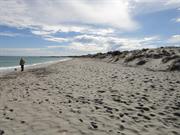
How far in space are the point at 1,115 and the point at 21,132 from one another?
1838 mm

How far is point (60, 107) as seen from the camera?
7.60 meters

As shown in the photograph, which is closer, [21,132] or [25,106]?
[21,132]

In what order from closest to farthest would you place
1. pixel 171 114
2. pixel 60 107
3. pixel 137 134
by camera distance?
pixel 137 134
pixel 171 114
pixel 60 107

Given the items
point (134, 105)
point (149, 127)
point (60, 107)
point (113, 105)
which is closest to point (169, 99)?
point (134, 105)

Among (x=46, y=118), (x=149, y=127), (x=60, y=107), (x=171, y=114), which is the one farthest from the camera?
(x=60, y=107)

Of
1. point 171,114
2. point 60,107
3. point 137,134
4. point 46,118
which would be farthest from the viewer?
point 60,107

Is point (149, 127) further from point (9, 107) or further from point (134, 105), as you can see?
point (9, 107)

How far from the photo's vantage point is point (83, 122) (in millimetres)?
6027

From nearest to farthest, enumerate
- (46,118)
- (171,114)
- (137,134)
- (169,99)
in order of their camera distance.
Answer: (137,134), (46,118), (171,114), (169,99)

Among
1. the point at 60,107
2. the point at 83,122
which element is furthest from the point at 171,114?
the point at 60,107

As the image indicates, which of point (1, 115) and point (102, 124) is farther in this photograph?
point (1, 115)

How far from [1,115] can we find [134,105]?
193 inches

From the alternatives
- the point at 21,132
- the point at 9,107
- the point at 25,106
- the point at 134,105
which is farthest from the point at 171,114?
the point at 9,107

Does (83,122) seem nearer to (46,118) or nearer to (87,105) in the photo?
(46,118)
